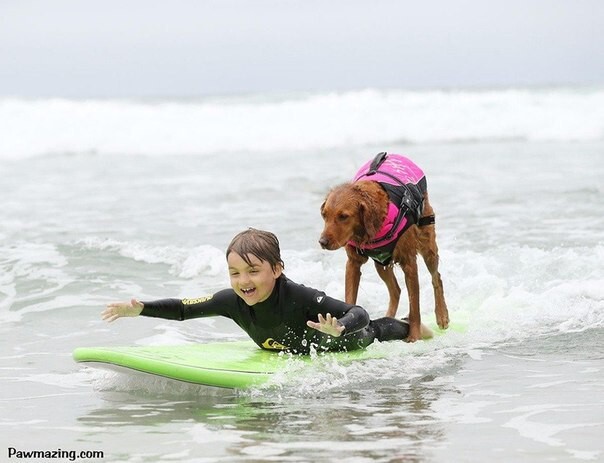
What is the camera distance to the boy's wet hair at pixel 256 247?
5.55 meters

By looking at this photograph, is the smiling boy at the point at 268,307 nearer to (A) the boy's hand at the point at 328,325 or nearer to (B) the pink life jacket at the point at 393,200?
(A) the boy's hand at the point at 328,325

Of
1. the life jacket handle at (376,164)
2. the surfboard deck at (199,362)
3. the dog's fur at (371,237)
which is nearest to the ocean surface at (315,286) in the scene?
the surfboard deck at (199,362)

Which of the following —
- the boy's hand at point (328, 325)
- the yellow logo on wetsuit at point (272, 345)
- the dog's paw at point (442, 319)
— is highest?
the boy's hand at point (328, 325)

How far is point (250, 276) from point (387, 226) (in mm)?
1179

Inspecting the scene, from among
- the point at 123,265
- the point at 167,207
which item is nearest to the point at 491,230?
the point at 123,265

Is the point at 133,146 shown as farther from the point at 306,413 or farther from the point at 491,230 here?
the point at 306,413

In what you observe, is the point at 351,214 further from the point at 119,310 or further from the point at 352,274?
the point at 119,310

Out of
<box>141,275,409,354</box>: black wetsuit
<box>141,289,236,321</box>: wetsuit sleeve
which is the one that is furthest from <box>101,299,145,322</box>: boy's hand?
<box>141,289,236,321</box>: wetsuit sleeve

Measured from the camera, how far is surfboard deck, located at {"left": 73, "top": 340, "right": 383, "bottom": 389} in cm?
557

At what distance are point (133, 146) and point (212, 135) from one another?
2.44 metres

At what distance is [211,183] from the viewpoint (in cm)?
1805

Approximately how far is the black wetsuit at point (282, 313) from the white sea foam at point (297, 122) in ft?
69.9

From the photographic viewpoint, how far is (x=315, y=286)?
9.00m

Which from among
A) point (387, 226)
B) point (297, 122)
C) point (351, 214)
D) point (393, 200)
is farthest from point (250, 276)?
point (297, 122)
